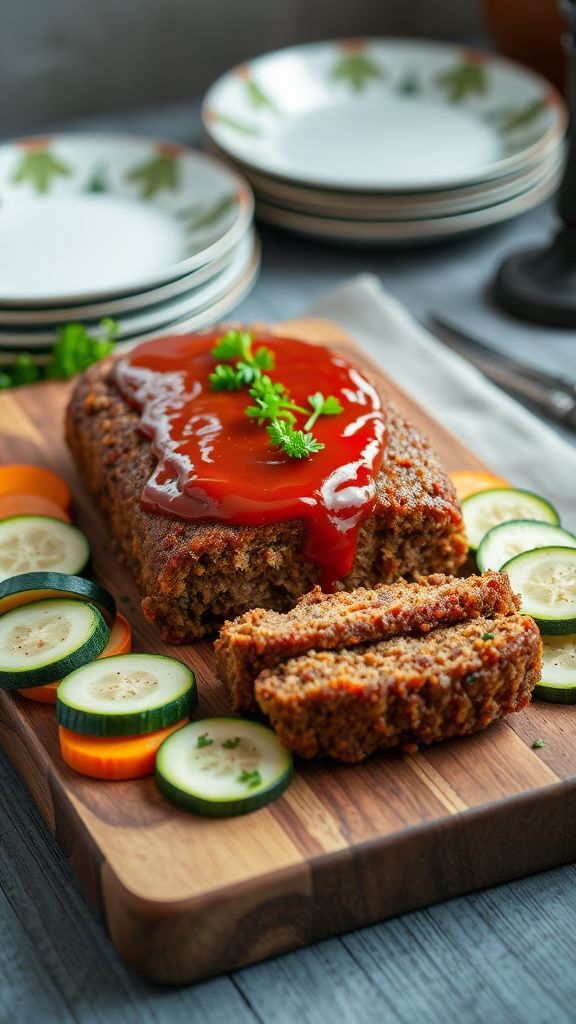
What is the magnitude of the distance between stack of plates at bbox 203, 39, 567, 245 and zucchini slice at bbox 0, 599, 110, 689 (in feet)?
12.6

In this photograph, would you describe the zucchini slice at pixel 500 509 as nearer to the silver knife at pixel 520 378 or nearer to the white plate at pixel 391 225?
the silver knife at pixel 520 378

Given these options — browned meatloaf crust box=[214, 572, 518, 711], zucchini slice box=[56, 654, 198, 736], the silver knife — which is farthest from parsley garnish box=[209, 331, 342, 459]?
the silver knife

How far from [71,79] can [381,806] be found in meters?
7.50

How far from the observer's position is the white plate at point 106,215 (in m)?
7.09

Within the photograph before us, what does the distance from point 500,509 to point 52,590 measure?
1970 mm

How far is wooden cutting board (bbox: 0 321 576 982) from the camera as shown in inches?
150

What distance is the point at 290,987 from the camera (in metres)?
3.86

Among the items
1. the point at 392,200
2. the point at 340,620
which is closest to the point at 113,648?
the point at 340,620

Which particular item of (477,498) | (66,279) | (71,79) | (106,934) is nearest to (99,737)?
(106,934)

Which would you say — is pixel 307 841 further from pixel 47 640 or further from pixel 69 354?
pixel 69 354

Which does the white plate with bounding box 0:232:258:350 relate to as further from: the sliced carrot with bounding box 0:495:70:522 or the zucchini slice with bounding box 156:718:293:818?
the zucchini slice with bounding box 156:718:293:818

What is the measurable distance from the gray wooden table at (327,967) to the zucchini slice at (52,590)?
0.81m

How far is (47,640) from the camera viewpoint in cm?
468

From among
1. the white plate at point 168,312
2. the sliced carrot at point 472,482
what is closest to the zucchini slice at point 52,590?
the sliced carrot at point 472,482
